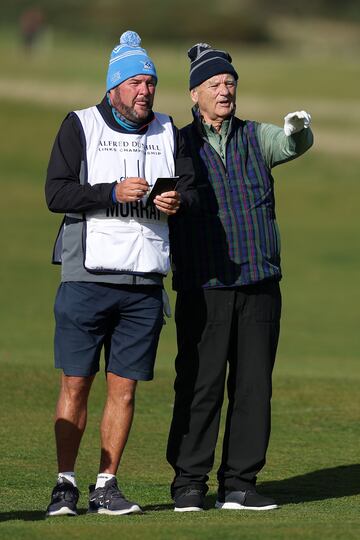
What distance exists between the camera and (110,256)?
21.9ft

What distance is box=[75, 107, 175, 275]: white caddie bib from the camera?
6688 mm

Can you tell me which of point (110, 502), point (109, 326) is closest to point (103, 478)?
point (110, 502)

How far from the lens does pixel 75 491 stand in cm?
663

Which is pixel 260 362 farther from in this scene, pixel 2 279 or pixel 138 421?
pixel 2 279

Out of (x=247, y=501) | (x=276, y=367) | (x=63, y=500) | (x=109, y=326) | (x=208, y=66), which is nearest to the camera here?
(x=63, y=500)

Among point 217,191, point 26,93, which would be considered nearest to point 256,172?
point 217,191

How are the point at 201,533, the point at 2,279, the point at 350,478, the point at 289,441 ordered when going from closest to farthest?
the point at 201,533 < the point at 350,478 < the point at 289,441 < the point at 2,279

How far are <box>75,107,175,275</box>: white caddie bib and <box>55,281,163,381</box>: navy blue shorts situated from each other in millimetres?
131

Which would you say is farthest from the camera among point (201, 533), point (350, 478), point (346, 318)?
point (346, 318)

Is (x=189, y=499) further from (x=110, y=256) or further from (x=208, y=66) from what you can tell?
(x=208, y=66)

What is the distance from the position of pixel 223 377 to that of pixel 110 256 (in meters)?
0.96

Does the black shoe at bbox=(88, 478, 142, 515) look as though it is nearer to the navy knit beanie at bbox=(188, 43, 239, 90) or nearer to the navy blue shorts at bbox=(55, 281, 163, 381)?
the navy blue shorts at bbox=(55, 281, 163, 381)

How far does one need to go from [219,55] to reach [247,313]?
4.28ft

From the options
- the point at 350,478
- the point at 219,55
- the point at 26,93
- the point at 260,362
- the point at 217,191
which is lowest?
the point at 350,478
